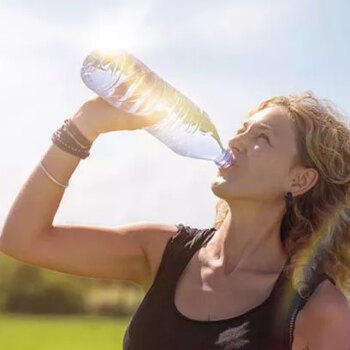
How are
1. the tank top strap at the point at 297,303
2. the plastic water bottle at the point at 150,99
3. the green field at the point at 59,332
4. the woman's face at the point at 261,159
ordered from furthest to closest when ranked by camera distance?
the green field at the point at 59,332, the plastic water bottle at the point at 150,99, the woman's face at the point at 261,159, the tank top strap at the point at 297,303

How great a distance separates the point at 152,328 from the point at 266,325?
12.8 inches

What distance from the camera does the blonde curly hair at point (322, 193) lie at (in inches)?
136

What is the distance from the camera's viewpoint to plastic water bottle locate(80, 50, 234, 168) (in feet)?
11.1

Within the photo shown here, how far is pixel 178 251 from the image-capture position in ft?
10.8

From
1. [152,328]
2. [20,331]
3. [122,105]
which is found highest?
[122,105]

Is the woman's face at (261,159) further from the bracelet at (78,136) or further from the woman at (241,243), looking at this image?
the bracelet at (78,136)

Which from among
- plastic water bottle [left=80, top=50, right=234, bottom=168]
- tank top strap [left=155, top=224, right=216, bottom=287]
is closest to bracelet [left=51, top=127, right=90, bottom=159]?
plastic water bottle [left=80, top=50, right=234, bottom=168]

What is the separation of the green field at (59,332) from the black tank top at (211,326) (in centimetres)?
2733

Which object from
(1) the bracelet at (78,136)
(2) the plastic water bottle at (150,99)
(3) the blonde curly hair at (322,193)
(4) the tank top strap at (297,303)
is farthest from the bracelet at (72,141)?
(4) the tank top strap at (297,303)

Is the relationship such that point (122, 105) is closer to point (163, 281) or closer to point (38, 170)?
point (38, 170)

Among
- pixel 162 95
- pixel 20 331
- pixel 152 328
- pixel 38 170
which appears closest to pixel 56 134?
pixel 38 170

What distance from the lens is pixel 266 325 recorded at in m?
3.03

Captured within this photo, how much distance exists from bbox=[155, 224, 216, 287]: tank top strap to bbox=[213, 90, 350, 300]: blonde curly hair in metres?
0.24

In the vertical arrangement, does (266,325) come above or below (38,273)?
above
